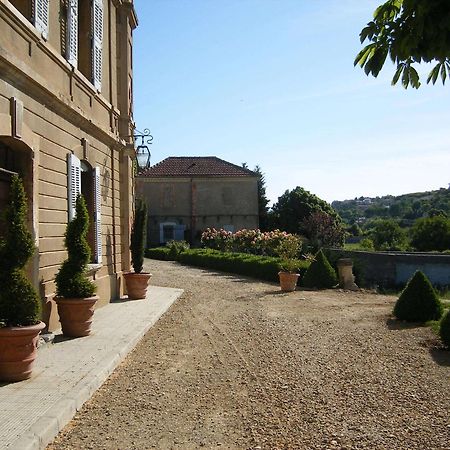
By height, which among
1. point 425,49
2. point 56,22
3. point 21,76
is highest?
point 56,22

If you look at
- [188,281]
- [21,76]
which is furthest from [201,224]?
[21,76]

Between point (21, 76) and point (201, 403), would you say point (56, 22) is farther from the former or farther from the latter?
point (201, 403)

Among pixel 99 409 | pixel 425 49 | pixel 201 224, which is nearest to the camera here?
pixel 425 49

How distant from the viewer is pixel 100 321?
375 inches

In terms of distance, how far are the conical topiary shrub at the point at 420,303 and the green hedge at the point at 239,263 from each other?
26.2 ft

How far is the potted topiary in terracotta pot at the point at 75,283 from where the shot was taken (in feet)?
25.6

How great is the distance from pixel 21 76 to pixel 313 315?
6818 mm

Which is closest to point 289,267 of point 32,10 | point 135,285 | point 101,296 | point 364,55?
point 135,285

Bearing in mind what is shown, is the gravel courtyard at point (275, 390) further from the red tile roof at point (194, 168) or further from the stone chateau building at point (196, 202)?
the red tile roof at point (194, 168)

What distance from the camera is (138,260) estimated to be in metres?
13.6

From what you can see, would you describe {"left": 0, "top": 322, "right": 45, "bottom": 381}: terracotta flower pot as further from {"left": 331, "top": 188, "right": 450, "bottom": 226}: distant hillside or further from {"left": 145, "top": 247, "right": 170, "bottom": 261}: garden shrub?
{"left": 331, "top": 188, "right": 450, "bottom": 226}: distant hillside

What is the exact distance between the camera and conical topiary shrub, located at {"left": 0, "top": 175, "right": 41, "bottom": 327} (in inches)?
222

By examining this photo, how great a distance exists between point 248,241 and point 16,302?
21423 millimetres

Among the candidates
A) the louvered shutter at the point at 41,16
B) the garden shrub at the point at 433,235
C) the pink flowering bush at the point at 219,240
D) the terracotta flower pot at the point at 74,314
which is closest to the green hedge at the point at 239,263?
the pink flowering bush at the point at 219,240
